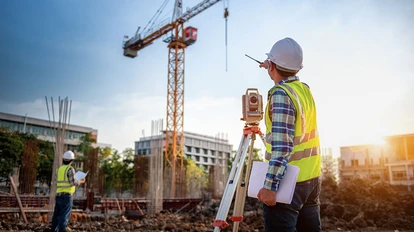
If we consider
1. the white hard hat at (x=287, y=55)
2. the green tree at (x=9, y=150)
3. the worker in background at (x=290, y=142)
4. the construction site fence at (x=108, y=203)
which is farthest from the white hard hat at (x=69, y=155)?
the green tree at (x=9, y=150)

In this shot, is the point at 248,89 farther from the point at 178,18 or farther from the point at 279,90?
the point at 178,18

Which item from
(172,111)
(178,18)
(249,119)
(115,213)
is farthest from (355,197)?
(178,18)

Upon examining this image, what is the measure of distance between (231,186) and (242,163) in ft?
0.54

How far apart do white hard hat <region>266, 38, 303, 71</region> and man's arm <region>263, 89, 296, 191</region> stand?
7.6 inches

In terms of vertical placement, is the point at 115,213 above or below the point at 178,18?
below

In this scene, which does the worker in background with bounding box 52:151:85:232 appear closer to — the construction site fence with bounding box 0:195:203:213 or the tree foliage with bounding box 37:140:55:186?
the construction site fence with bounding box 0:195:203:213

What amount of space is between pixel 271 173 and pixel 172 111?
28192 millimetres

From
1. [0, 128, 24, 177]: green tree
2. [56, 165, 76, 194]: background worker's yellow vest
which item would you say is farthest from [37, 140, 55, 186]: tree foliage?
[56, 165, 76, 194]: background worker's yellow vest

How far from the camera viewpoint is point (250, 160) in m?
2.17

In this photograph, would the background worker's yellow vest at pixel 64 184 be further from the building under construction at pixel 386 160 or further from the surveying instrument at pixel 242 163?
the building under construction at pixel 386 160

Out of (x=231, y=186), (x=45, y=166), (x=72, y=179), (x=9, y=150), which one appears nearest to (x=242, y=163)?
(x=231, y=186)

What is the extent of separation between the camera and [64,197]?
4.70 m

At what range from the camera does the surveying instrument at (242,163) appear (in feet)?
6.96

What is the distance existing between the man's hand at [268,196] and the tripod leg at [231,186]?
580mm
